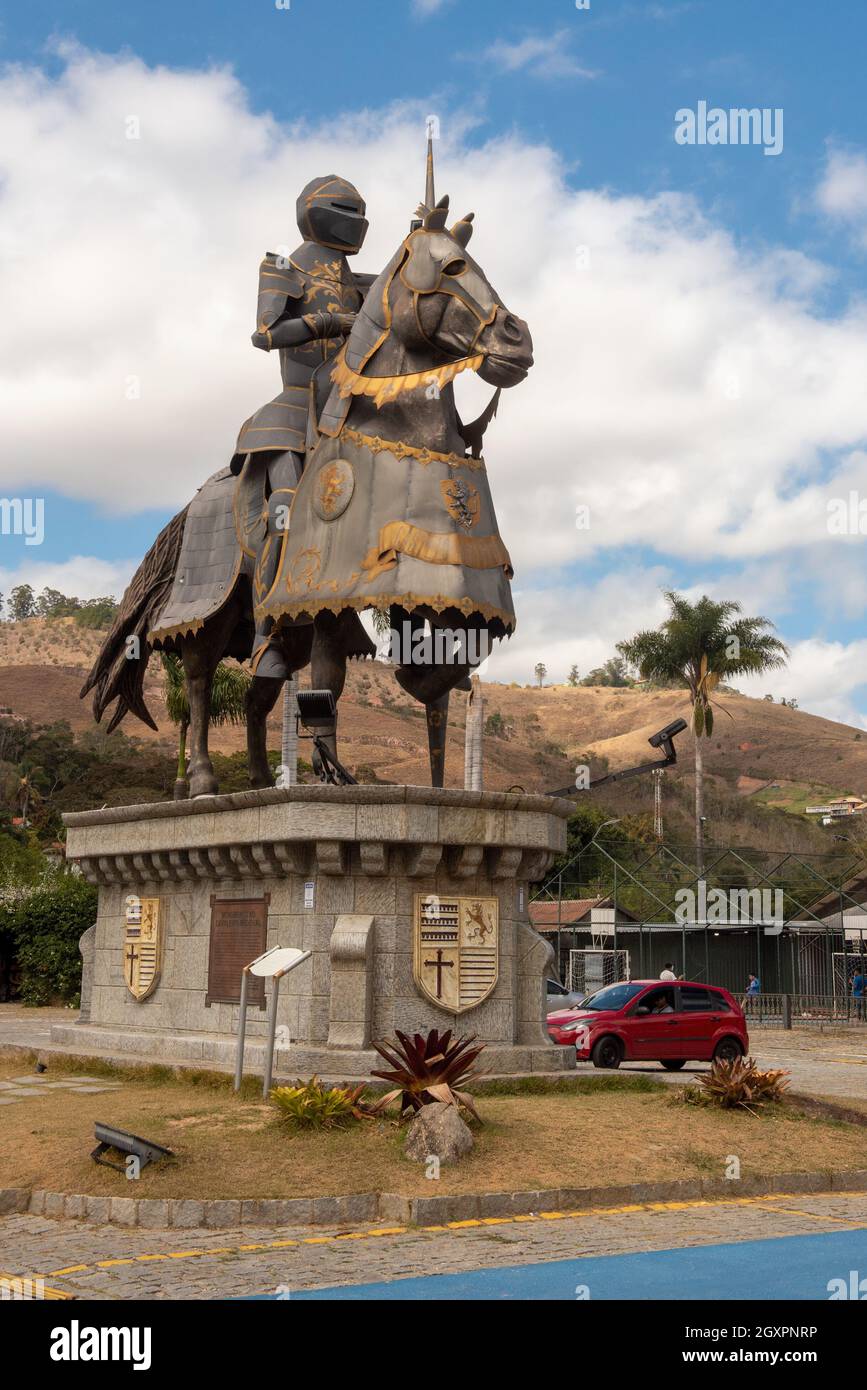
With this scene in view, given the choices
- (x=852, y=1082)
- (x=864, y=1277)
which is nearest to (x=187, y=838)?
(x=864, y=1277)

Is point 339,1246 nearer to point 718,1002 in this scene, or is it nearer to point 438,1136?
point 438,1136

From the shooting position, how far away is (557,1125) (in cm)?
1216

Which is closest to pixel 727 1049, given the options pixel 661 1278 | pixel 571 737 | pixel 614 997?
pixel 614 997

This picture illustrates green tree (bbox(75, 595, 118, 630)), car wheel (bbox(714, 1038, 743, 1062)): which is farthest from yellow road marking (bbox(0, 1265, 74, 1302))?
green tree (bbox(75, 595, 118, 630))

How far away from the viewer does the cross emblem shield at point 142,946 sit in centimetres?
1675

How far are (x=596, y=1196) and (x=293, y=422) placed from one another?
920cm

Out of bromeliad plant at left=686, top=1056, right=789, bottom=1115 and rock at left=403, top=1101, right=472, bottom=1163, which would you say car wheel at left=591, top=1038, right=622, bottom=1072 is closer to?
bromeliad plant at left=686, top=1056, right=789, bottom=1115

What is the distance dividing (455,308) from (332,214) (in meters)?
2.77

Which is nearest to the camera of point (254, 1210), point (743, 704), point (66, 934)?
point (254, 1210)

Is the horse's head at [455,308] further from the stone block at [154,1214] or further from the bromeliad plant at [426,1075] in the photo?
the stone block at [154,1214]

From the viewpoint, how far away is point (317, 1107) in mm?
11469

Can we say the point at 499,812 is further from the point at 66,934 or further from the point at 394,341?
the point at 66,934

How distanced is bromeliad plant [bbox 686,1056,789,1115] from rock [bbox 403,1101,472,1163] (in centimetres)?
333

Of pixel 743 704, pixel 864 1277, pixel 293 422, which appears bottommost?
pixel 864 1277
